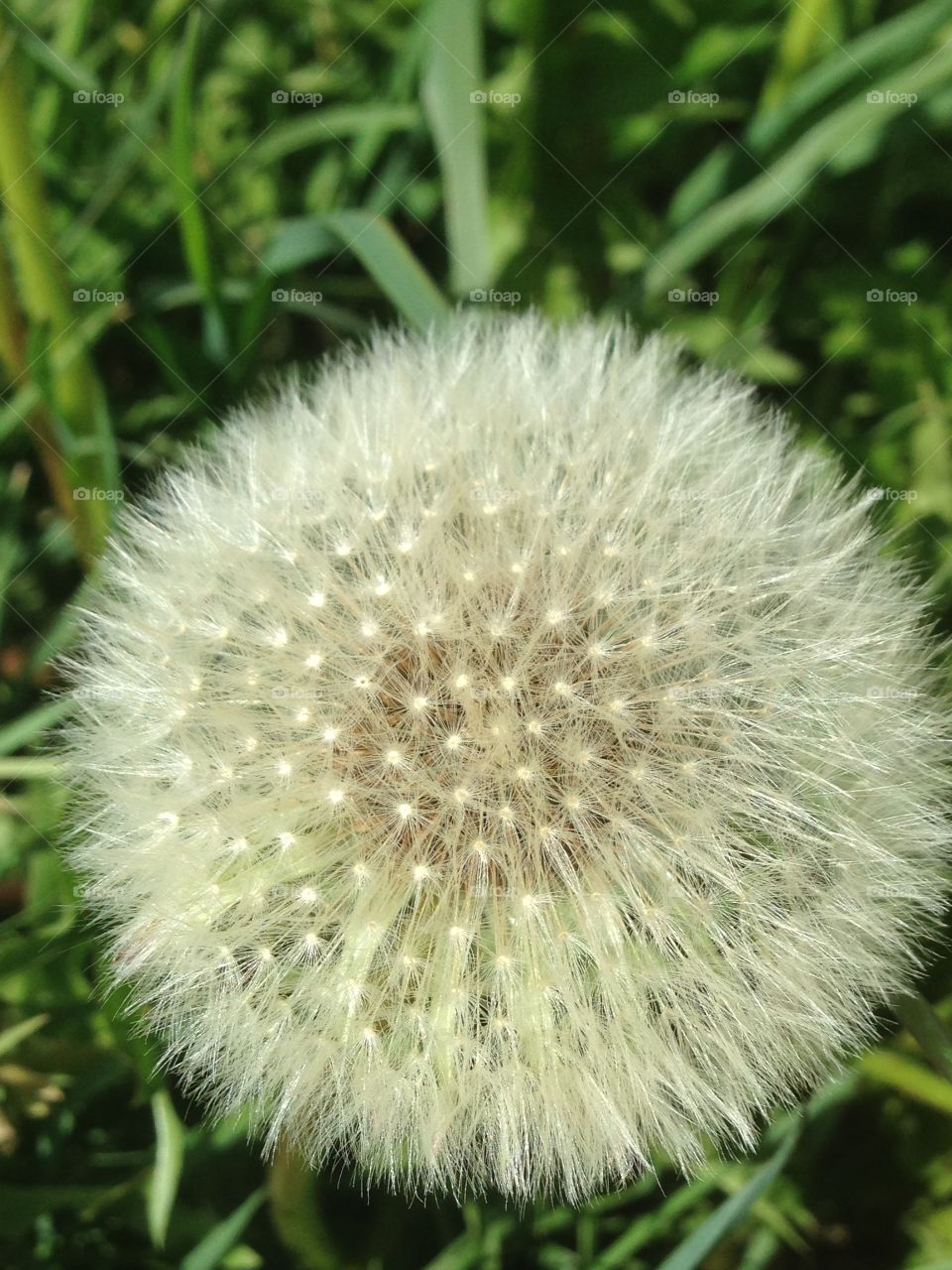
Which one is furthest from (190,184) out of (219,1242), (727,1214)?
(727,1214)

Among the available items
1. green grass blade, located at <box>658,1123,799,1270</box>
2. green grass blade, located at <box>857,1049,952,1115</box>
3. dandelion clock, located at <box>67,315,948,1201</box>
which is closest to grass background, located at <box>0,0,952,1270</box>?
green grass blade, located at <box>857,1049,952,1115</box>

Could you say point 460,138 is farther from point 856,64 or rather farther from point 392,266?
point 856,64

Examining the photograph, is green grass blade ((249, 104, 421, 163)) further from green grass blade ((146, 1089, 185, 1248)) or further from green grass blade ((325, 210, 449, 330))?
green grass blade ((146, 1089, 185, 1248))

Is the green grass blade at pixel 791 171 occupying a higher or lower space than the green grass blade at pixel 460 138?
lower

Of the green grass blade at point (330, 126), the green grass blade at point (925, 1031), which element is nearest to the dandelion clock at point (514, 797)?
the green grass blade at point (925, 1031)

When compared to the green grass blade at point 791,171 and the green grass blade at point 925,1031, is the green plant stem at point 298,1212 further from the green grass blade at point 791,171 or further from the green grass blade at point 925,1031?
the green grass blade at point 791,171
